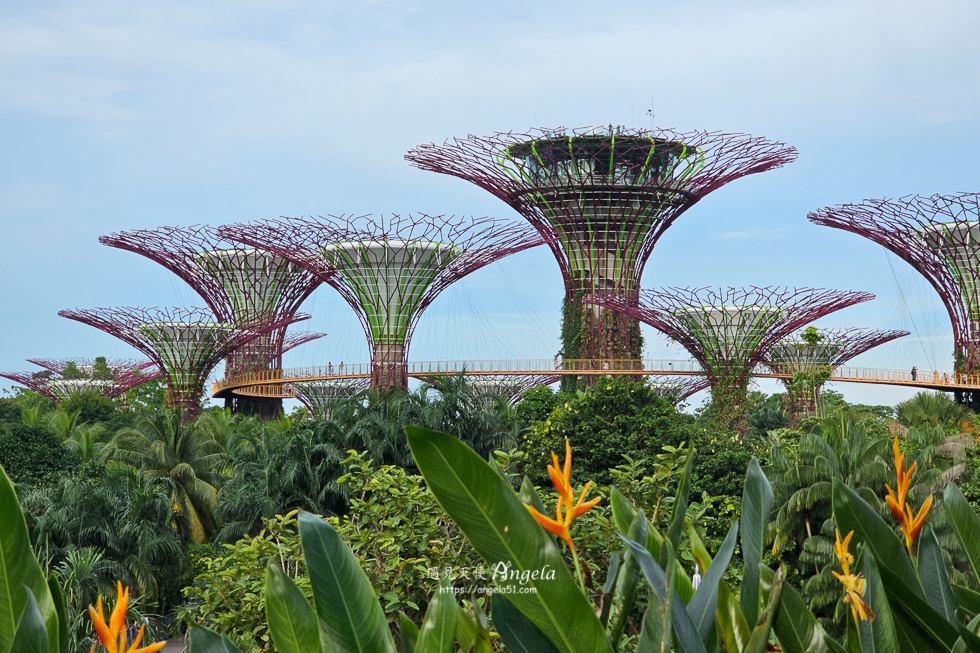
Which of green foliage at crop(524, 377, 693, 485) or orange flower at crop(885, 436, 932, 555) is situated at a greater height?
orange flower at crop(885, 436, 932, 555)

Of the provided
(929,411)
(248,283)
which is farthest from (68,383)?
(929,411)

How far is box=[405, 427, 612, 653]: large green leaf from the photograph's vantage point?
6.06ft

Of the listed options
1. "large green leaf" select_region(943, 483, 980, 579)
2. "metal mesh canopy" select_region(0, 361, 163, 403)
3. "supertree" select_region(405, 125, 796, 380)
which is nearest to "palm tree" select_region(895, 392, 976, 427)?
"supertree" select_region(405, 125, 796, 380)

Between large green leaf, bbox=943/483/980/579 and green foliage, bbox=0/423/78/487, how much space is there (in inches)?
821

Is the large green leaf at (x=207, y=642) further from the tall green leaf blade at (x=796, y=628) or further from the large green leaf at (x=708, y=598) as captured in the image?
the tall green leaf blade at (x=796, y=628)

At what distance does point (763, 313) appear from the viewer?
105 ft

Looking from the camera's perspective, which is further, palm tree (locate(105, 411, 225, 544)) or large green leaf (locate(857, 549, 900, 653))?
palm tree (locate(105, 411, 225, 544))

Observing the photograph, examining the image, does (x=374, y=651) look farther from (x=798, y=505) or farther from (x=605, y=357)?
(x=605, y=357)

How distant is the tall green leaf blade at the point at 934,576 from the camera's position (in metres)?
2.71

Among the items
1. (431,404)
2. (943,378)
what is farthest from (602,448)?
(943,378)

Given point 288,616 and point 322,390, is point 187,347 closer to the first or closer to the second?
point 322,390

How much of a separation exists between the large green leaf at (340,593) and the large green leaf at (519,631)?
0.26 meters

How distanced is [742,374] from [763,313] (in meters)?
2.19

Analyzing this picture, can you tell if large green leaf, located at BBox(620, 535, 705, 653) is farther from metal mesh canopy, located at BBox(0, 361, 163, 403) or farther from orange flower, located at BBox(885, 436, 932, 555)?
metal mesh canopy, located at BBox(0, 361, 163, 403)
